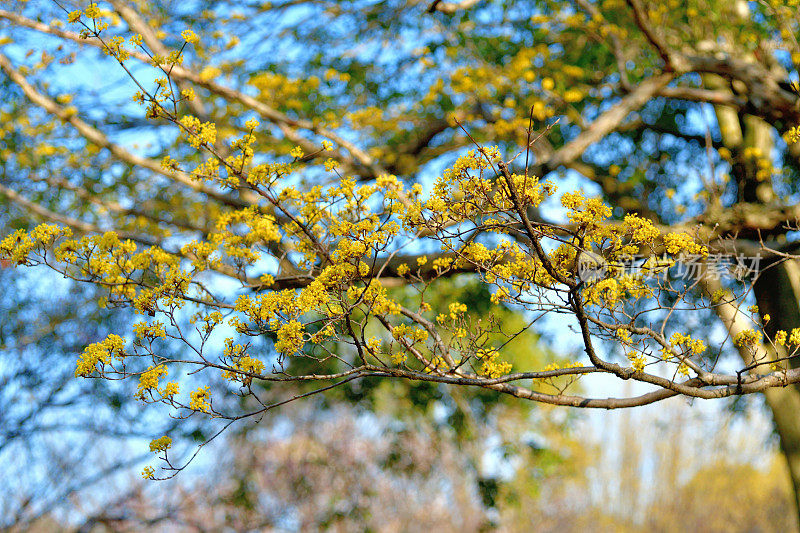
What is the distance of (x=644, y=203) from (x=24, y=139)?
19.0 ft

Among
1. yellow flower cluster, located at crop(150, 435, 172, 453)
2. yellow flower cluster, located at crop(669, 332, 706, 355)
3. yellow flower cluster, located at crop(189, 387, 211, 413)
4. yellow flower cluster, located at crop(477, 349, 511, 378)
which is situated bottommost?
yellow flower cluster, located at crop(150, 435, 172, 453)

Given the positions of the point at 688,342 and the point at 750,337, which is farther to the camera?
the point at 750,337

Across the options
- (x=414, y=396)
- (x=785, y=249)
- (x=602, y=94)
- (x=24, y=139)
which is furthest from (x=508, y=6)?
(x=24, y=139)

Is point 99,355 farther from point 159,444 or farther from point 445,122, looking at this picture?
point 445,122

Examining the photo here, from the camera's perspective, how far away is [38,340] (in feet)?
23.5

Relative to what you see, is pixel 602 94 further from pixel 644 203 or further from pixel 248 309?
pixel 248 309

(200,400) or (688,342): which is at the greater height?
(688,342)

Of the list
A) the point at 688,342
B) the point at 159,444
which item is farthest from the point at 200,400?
the point at 688,342

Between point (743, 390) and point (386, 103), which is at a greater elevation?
point (386, 103)

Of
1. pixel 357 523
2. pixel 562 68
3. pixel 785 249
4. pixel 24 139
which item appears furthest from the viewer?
pixel 357 523

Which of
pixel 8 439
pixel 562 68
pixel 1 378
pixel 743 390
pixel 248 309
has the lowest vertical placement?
pixel 743 390

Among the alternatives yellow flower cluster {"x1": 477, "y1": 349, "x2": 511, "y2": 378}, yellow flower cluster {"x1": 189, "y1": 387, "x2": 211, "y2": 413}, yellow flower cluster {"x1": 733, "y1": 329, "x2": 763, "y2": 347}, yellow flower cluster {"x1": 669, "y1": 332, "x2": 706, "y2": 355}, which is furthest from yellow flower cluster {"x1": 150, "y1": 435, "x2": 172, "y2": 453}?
yellow flower cluster {"x1": 733, "y1": 329, "x2": 763, "y2": 347}

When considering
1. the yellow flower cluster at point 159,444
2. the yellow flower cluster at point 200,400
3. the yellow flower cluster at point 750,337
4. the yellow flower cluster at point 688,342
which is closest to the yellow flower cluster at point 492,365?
the yellow flower cluster at point 688,342

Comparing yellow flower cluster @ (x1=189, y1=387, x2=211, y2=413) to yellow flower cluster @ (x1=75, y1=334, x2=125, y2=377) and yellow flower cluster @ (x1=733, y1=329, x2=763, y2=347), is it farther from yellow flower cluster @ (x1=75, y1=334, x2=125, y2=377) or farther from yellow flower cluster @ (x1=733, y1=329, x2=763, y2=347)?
yellow flower cluster @ (x1=733, y1=329, x2=763, y2=347)
